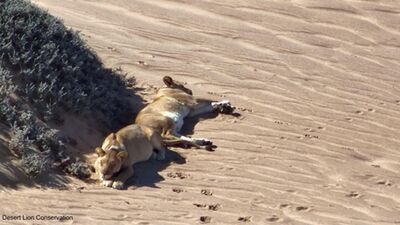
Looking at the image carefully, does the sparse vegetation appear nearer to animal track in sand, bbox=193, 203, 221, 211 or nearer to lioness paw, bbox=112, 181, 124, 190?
lioness paw, bbox=112, 181, 124, 190

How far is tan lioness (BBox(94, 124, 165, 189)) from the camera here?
9.85 metres

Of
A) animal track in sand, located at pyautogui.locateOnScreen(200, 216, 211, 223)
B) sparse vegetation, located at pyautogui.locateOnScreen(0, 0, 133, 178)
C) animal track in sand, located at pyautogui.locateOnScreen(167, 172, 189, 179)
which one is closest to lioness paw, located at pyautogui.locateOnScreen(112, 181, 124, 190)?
sparse vegetation, located at pyautogui.locateOnScreen(0, 0, 133, 178)

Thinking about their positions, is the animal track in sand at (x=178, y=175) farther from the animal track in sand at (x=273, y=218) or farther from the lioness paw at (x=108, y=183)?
the animal track in sand at (x=273, y=218)

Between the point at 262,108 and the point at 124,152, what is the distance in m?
2.66

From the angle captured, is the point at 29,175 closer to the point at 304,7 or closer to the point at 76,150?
the point at 76,150

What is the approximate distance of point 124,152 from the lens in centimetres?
1011

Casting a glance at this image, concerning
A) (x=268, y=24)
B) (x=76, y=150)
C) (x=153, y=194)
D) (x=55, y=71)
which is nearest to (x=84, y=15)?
(x=268, y=24)

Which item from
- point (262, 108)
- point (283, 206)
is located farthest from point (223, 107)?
point (283, 206)

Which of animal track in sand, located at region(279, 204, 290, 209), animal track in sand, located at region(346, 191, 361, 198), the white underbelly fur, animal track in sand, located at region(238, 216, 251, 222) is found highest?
the white underbelly fur

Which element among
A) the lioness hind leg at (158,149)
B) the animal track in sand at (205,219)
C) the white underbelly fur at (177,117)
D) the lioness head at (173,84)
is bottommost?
the animal track in sand at (205,219)

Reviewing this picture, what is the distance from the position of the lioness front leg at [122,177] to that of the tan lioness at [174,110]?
1.11 m

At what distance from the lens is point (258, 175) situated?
10.5m

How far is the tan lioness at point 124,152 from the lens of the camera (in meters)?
9.85

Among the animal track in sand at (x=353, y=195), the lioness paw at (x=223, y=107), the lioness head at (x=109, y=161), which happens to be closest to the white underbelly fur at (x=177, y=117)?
the lioness paw at (x=223, y=107)
